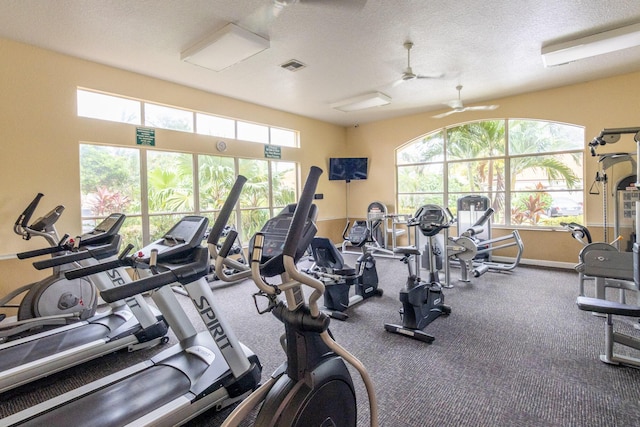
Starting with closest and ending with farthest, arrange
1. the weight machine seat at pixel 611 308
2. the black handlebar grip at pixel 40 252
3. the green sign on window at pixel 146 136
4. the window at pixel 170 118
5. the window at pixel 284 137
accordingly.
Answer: the weight machine seat at pixel 611 308 → the black handlebar grip at pixel 40 252 → the window at pixel 170 118 → the green sign on window at pixel 146 136 → the window at pixel 284 137

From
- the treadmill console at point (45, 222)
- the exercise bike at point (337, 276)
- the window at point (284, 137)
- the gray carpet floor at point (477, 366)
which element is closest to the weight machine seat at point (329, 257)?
the exercise bike at point (337, 276)

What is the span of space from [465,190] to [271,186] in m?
4.05

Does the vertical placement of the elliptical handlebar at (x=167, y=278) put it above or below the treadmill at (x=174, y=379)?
above

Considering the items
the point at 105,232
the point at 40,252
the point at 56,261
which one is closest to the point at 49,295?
the point at 40,252

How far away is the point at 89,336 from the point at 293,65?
3838 millimetres

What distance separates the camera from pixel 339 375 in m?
1.50

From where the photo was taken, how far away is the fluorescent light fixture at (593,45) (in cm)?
338

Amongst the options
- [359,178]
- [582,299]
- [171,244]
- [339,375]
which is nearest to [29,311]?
[171,244]

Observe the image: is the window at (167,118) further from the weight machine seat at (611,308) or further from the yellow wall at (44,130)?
the weight machine seat at (611,308)

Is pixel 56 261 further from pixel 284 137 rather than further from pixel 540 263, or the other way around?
pixel 540 263

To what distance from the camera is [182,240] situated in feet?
6.88

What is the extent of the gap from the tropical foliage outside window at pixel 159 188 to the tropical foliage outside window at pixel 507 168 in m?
3.54

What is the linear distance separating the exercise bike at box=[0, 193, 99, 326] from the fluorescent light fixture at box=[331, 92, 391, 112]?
4237mm

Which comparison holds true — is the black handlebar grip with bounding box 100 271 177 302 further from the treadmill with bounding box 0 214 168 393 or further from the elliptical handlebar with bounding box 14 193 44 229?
the elliptical handlebar with bounding box 14 193 44 229
